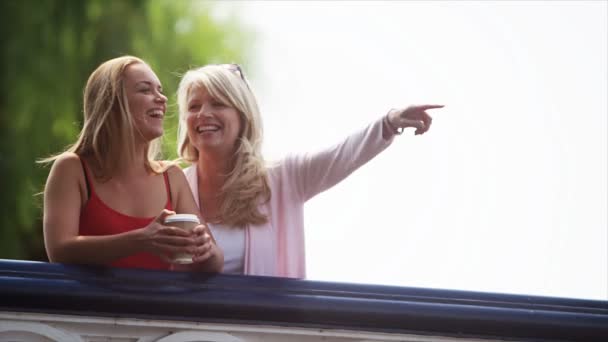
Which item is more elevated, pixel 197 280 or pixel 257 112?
pixel 257 112

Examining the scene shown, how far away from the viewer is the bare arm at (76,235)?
2.89m

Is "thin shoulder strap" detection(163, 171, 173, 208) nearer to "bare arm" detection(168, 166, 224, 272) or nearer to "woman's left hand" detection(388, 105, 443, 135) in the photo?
"bare arm" detection(168, 166, 224, 272)

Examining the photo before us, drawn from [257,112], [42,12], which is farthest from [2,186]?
[257,112]

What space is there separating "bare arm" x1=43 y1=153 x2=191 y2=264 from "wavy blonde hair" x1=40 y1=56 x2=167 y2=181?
8cm

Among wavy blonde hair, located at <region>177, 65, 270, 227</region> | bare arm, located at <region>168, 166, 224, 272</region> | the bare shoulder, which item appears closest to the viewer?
bare arm, located at <region>168, 166, 224, 272</region>

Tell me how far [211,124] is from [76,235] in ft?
3.36

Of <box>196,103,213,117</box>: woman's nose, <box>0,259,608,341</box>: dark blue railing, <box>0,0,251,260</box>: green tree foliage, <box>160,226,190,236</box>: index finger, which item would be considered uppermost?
<box>0,0,251,260</box>: green tree foliage

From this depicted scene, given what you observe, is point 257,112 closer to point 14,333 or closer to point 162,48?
point 14,333

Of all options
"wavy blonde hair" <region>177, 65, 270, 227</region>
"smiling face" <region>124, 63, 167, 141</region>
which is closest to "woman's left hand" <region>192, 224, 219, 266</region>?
"smiling face" <region>124, 63, 167, 141</region>

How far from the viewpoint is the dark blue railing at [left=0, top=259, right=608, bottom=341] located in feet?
9.35

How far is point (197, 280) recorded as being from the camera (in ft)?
9.66

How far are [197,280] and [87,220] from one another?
0.48 metres

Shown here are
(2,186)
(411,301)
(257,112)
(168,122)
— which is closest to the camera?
(411,301)

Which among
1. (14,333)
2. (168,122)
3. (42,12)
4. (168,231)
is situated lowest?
(14,333)
